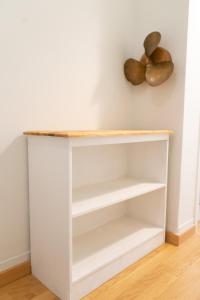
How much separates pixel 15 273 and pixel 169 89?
1500mm

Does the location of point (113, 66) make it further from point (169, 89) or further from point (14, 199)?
point (14, 199)

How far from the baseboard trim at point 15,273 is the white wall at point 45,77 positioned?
34 millimetres

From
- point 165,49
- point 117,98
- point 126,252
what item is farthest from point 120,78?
point 126,252

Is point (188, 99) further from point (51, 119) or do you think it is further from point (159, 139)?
point (51, 119)

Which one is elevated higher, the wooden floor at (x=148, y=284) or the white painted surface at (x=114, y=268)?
the white painted surface at (x=114, y=268)

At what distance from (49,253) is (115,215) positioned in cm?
76

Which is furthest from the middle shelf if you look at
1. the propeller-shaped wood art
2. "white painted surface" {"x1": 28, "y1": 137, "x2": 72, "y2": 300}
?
the propeller-shaped wood art

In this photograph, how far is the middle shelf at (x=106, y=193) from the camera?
3.94 feet

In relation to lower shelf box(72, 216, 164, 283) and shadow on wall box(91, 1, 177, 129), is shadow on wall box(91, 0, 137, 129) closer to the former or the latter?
shadow on wall box(91, 1, 177, 129)

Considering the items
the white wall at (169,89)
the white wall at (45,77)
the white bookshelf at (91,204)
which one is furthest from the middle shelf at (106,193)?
the white wall at (45,77)

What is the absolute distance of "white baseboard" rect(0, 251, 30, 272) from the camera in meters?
1.26

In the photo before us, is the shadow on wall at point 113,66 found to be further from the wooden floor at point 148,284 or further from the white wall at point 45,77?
the wooden floor at point 148,284

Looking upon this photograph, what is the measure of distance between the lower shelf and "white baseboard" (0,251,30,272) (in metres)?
0.27

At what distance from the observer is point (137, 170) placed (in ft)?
6.20
